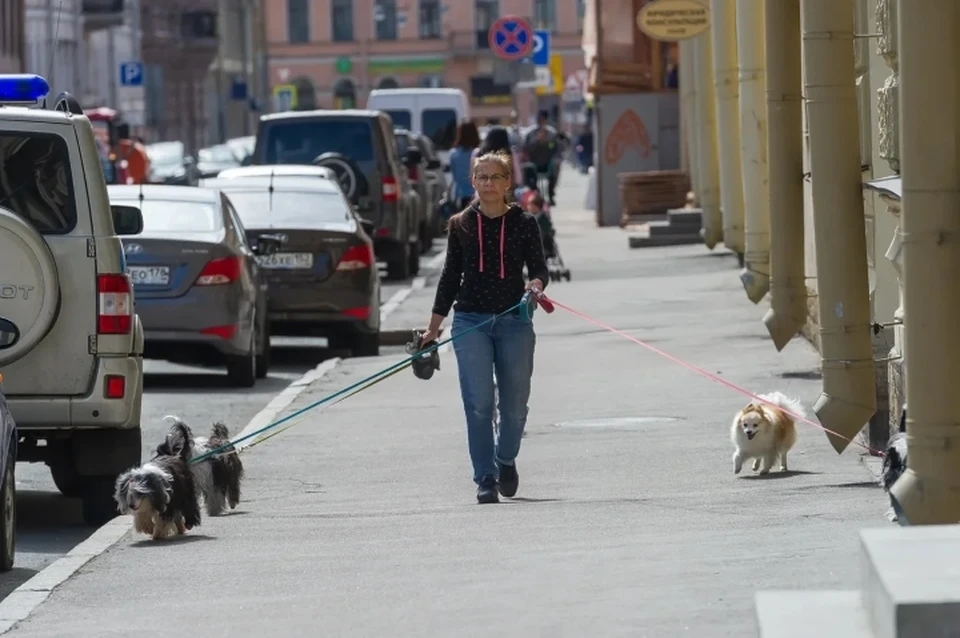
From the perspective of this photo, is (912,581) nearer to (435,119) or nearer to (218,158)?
(435,119)

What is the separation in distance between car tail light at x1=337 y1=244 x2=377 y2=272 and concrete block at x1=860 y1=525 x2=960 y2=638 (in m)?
13.5

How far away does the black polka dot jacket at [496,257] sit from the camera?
11047 mm

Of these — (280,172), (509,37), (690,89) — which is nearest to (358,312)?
(280,172)

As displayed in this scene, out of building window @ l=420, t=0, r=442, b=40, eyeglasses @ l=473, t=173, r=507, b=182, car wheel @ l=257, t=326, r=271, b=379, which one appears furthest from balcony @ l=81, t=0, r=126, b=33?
eyeglasses @ l=473, t=173, r=507, b=182

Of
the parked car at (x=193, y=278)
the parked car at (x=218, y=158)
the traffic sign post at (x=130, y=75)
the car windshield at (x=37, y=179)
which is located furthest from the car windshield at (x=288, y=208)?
the parked car at (x=218, y=158)

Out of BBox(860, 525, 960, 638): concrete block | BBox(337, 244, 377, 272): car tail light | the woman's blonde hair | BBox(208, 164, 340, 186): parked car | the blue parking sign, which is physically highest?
the blue parking sign

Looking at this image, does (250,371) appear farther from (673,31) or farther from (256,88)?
(256,88)

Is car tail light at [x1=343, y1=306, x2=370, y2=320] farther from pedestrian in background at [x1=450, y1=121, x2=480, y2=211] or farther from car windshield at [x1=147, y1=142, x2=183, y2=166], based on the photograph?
car windshield at [x1=147, y1=142, x2=183, y2=166]

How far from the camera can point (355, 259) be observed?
20062mm

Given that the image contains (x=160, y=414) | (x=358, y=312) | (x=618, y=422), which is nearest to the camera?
(x=618, y=422)

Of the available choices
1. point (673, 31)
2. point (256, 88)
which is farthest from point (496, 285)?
point (256, 88)

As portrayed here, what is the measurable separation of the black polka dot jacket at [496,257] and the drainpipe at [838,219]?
1.22 metres

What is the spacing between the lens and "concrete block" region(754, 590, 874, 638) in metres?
6.32

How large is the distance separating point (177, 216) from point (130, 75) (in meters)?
33.1
